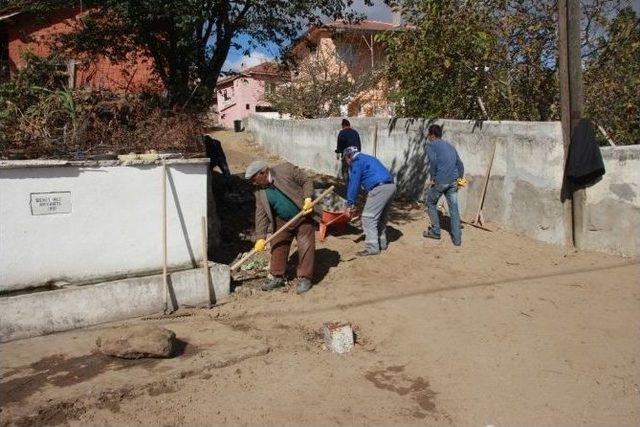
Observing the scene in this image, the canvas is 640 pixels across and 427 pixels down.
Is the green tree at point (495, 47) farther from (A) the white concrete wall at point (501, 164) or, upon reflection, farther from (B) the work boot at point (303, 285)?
(B) the work boot at point (303, 285)

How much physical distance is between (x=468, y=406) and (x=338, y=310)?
208cm

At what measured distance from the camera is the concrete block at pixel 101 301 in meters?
5.12

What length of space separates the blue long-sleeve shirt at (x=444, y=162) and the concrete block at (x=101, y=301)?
339 cm

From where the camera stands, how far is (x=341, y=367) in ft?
15.2

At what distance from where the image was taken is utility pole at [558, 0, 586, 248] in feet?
23.6

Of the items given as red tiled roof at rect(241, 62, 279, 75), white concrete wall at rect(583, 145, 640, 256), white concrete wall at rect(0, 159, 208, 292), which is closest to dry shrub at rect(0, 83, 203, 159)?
white concrete wall at rect(0, 159, 208, 292)

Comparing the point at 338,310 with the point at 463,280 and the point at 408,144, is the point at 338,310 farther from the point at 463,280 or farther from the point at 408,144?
the point at 408,144

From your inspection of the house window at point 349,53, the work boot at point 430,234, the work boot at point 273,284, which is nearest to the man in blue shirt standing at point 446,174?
the work boot at point 430,234

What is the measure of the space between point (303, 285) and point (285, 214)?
33.5 inches

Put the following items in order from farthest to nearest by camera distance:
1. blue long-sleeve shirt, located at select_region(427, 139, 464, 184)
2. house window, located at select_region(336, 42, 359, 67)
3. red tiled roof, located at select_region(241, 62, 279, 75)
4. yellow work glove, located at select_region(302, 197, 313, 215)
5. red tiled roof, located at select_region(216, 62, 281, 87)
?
house window, located at select_region(336, 42, 359, 67), red tiled roof, located at select_region(241, 62, 279, 75), red tiled roof, located at select_region(216, 62, 281, 87), blue long-sleeve shirt, located at select_region(427, 139, 464, 184), yellow work glove, located at select_region(302, 197, 313, 215)

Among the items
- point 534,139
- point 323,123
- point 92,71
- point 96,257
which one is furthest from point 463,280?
point 323,123

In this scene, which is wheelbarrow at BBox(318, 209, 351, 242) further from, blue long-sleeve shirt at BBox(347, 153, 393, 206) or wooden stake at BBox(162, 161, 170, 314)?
wooden stake at BBox(162, 161, 170, 314)

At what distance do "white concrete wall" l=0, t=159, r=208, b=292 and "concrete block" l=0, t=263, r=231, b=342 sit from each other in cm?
22

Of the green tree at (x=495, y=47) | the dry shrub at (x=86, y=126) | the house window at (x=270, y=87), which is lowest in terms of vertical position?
the dry shrub at (x=86, y=126)
